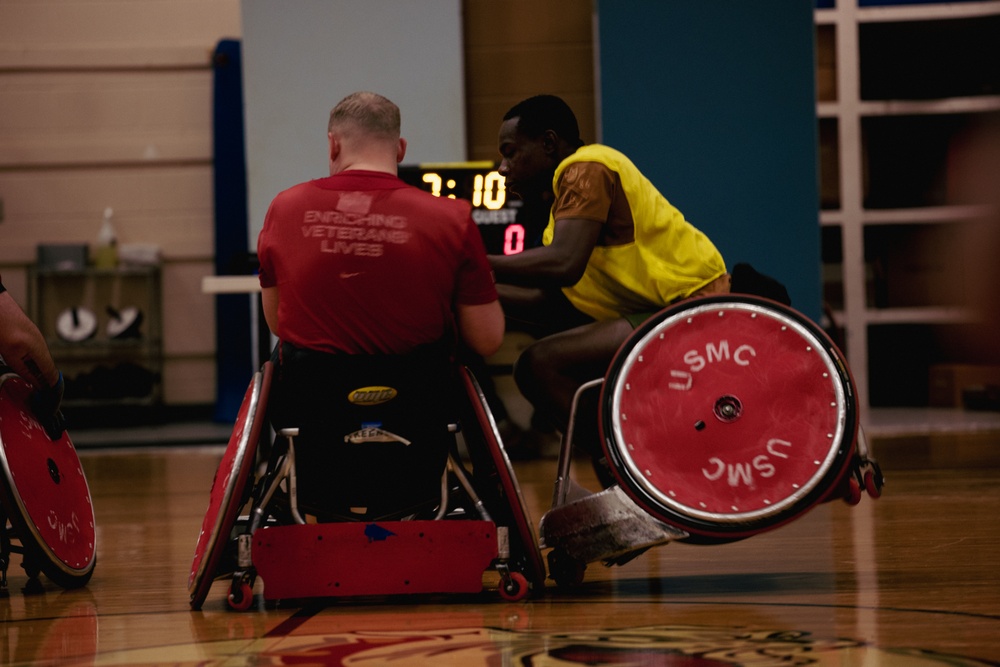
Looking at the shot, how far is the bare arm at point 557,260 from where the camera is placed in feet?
8.78

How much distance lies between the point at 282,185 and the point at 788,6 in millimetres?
2634

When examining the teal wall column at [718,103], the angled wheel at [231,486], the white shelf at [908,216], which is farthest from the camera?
the white shelf at [908,216]

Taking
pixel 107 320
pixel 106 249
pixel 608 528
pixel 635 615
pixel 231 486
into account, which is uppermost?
pixel 106 249

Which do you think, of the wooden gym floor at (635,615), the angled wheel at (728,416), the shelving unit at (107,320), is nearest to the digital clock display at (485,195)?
the wooden gym floor at (635,615)

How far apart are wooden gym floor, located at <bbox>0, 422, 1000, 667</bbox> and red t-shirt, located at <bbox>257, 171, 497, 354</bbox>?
1.82 ft

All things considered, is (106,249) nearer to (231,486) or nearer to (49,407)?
(49,407)

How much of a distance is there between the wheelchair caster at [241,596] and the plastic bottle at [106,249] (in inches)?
243

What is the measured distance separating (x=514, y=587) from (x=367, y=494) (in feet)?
1.15

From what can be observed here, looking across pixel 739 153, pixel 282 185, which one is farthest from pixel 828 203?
pixel 282 185

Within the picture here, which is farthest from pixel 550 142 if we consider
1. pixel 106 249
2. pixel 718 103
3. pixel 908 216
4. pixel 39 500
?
pixel 106 249

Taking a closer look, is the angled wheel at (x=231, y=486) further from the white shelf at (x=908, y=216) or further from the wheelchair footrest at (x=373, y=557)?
the white shelf at (x=908, y=216)

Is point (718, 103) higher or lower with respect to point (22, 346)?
higher

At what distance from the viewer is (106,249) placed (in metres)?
8.25

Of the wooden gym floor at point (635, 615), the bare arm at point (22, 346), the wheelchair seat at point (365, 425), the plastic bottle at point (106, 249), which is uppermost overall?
the plastic bottle at point (106, 249)
